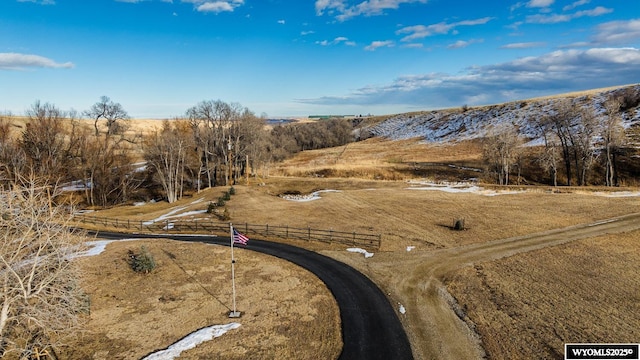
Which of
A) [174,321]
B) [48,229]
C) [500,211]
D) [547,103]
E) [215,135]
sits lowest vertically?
[174,321]

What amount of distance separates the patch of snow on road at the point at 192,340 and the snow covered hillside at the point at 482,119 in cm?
9229

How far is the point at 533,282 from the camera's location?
2381 cm

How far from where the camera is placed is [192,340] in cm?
1811

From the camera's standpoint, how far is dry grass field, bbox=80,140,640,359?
18328 mm

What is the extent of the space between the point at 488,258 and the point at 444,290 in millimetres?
7287

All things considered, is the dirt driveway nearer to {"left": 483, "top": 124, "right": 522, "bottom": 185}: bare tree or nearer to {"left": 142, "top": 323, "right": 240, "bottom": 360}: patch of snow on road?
{"left": 142, "top": 323, "right": 240, "bottom": 360}: patch of snow on road

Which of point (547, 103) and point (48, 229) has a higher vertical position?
point (547, 103)

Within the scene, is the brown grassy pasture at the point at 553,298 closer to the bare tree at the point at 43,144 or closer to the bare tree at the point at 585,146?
the bare tree at the point at 585,146

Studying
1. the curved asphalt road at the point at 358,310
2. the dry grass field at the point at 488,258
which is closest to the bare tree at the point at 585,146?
the dry grass field at the point at 488,258

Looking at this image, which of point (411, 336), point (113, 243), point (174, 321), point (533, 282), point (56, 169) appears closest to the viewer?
point (411, 336)

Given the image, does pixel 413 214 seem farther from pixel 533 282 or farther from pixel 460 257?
pixel 533 282

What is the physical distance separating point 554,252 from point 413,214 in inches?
626

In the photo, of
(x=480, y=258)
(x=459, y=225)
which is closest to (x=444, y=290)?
(x=480, y=258)

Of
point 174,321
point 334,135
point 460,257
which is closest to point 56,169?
point 174,321
